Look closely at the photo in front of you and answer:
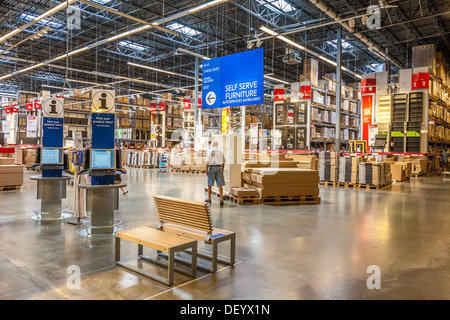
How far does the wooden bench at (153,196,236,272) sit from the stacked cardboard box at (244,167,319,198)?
482 centimetres

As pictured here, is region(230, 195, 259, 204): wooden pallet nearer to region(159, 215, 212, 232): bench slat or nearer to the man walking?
the man walking

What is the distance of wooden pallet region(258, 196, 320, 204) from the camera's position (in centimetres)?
905

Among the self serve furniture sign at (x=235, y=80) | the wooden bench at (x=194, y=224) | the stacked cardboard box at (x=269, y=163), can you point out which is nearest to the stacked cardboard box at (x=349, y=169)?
the stacked cardboard box at (x=269, y=163)

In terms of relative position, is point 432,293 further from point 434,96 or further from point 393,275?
point 434,96

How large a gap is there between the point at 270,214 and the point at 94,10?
16.6 metres

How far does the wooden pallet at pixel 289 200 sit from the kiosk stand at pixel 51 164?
4.82 metres

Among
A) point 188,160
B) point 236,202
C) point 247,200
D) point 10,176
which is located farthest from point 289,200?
point 188,160

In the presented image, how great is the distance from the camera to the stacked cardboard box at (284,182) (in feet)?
29.6

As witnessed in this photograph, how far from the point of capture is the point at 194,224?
13.2 feet

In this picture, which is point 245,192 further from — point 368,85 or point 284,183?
→ point 368,85

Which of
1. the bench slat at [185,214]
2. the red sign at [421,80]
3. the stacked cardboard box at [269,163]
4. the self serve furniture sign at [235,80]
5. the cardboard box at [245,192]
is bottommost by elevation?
the cardboard box at [245,192]

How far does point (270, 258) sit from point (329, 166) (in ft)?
34.4

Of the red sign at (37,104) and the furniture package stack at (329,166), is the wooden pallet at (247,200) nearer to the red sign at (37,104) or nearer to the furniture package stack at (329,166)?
the furniture package stack at (329,166)

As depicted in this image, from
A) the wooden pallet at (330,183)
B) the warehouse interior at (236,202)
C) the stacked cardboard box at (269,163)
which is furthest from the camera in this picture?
the wooden pallet at (330,183)
